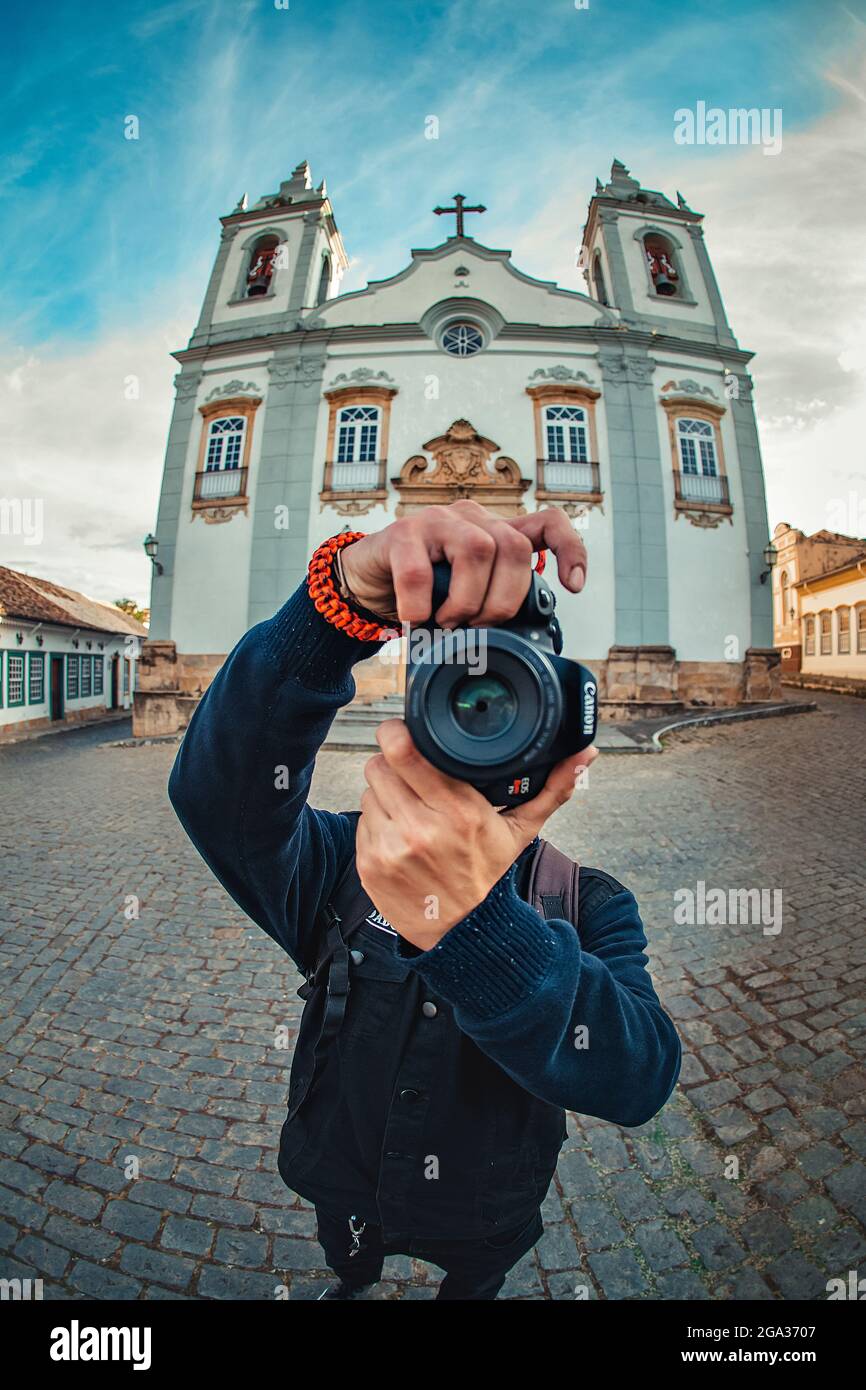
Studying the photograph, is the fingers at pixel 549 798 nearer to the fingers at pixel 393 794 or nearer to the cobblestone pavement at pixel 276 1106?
the fingers at pixel 393 794

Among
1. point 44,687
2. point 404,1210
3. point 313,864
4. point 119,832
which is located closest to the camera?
point 404,1210

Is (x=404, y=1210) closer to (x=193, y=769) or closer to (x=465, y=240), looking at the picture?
(x=193, y=769)

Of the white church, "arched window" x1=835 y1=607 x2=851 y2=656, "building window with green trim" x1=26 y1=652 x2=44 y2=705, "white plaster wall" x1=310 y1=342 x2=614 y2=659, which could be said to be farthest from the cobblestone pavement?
"arched window" x1=835 y1=607 x2=851 y2=656

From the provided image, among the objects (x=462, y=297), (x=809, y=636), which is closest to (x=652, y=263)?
(x=462, y=297)

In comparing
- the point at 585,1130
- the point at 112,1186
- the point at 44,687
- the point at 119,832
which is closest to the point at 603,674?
the point at 119,832

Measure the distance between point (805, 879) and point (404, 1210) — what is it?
522 centimetres

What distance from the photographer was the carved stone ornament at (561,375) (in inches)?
653

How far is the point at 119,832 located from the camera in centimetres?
712

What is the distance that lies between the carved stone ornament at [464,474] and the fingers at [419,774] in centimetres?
1590

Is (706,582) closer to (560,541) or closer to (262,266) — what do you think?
(560,541)

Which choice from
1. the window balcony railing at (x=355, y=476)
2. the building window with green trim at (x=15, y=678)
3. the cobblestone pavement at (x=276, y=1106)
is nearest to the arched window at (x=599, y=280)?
the window balcony railing at (x=355, y=476)

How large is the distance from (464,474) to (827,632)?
62.0ft

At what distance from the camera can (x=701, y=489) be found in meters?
16.6
